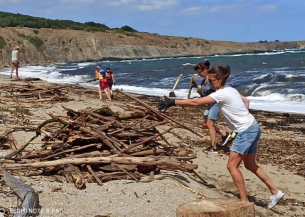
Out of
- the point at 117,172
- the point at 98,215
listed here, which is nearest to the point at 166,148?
the point at 117,172

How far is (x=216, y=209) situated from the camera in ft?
14.1

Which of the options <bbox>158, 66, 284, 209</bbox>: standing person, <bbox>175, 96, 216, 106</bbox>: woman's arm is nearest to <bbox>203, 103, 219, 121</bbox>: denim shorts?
<bbox>158, 66, 284, 209</bbox>: standing person

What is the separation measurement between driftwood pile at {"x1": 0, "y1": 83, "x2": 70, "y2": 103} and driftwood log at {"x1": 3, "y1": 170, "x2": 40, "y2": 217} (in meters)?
8.15

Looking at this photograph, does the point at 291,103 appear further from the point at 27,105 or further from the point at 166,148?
the point at 166,148

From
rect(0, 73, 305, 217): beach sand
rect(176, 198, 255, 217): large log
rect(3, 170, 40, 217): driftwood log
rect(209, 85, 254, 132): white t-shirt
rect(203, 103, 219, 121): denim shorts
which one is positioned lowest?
rect(0, 73, 305, 217): beach sand

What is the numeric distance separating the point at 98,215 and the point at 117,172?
135 centimetres

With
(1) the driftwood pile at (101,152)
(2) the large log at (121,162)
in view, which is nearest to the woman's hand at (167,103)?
(1) the driftwood pile at (101,152)

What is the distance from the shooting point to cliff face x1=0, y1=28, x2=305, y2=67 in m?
75.9

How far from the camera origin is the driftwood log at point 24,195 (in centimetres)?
473

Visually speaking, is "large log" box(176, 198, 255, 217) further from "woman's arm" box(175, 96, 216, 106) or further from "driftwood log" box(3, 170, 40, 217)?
"driftwood log" box(3, 170, 40, 217)

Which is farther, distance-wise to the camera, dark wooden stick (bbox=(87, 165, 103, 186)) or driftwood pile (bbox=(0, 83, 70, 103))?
driftwood pile (bbox=(0, 83, 70, 103))

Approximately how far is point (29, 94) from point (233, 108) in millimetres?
9803

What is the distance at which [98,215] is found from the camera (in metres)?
5.25

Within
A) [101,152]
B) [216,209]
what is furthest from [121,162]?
[216,209]
